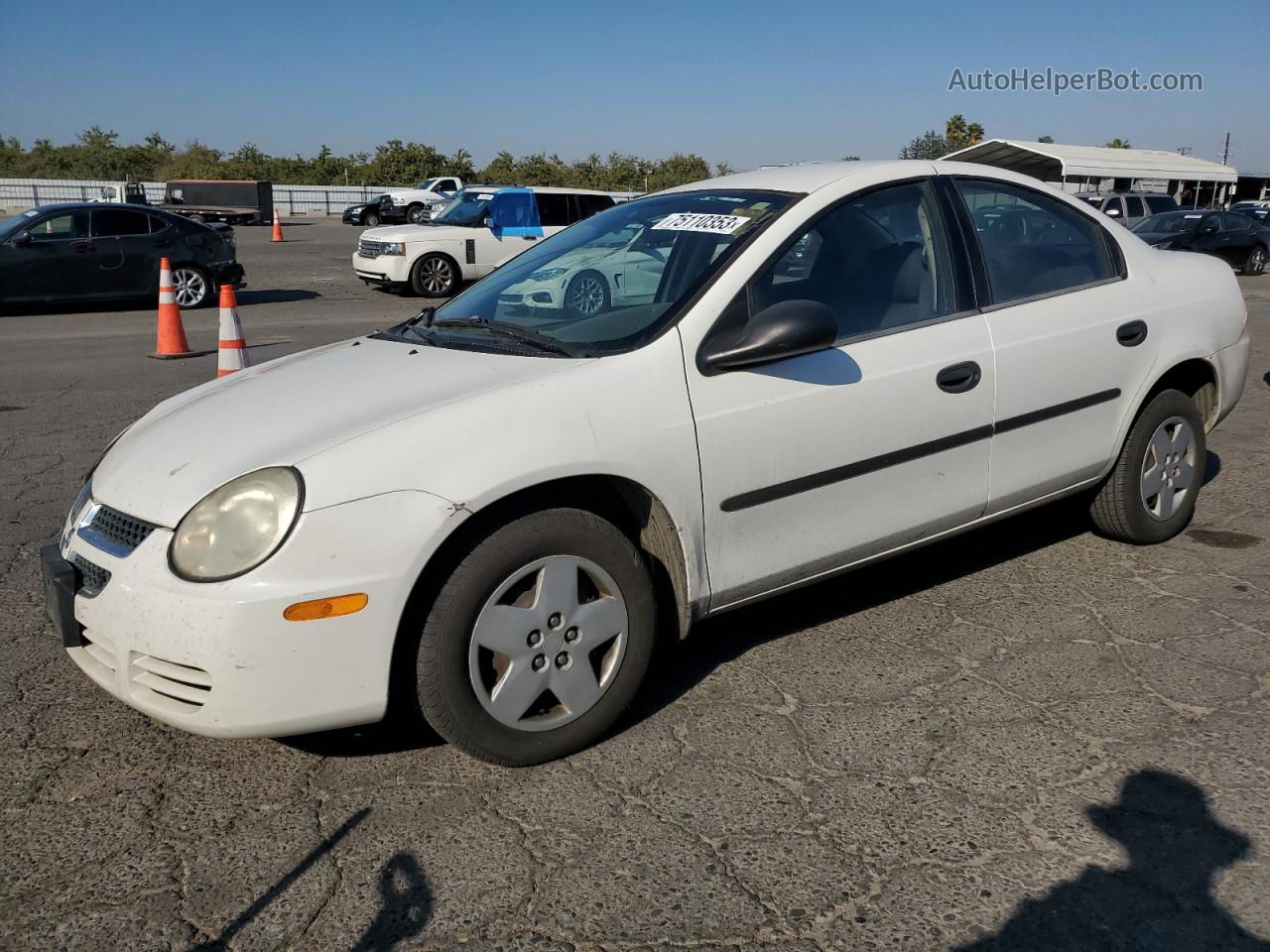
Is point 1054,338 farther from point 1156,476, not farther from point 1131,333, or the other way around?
point 1156,476

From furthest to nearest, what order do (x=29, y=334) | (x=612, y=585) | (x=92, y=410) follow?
(x=29, y=334), (x=92, y=410), (x=612, y=585)

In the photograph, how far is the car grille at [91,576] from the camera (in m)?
2.79

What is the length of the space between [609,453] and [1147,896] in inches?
64.2

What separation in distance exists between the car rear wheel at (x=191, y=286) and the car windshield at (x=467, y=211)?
369 centimetres

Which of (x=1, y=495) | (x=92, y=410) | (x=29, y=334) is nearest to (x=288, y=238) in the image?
(x=29, y=334)

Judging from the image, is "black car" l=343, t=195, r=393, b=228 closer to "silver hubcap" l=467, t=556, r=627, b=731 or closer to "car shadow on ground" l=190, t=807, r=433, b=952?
"silver hubcap" l=467, t=556, r=627, b=731

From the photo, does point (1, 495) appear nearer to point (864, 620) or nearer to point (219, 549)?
point (219, 549)

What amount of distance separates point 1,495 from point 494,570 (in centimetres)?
384

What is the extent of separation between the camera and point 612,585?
9.91ft

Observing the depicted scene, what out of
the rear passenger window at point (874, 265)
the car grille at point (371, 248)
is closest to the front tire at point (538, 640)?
the rear passenger window at point (874, 265)

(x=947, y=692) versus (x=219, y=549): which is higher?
(x=219, y=549)

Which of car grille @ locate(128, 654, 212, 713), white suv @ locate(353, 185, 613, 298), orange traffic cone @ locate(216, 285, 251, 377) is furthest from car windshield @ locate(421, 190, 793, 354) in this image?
white suv @ locate(353, 185, 613, 298)

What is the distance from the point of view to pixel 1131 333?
4242 millimetres

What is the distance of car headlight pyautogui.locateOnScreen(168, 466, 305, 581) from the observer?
8.61ft
